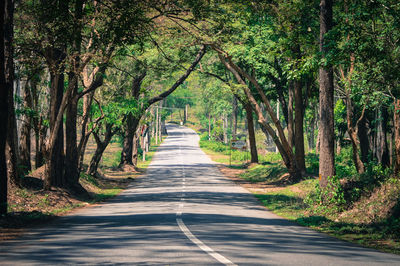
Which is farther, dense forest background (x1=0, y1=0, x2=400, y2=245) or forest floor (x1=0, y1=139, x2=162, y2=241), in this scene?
dense forest background (x1=0, y1=0, x2=400, y2=245)

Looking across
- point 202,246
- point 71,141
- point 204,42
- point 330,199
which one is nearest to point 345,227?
point 330,199

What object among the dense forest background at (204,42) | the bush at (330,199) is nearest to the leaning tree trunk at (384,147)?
the dense forest background at (204,42)

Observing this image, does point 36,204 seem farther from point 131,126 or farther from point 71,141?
point 131,126

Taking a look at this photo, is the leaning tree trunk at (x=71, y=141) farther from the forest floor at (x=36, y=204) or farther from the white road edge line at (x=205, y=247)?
the white road edge line at (x=205, y=247)

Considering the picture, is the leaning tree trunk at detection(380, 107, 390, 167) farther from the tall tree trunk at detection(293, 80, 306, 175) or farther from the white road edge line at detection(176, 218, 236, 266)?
the white road edge line at detection(176, 218, 236, 266)

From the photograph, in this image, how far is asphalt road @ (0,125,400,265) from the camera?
8.10 metres

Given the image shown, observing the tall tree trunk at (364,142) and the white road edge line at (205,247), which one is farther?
the tall tree trunk at (364,142)

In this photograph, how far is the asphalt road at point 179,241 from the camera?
8.10 m

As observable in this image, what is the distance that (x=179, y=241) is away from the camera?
10055 millimetres

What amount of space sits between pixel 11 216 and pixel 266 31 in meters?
19.6

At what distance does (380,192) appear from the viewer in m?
15.6

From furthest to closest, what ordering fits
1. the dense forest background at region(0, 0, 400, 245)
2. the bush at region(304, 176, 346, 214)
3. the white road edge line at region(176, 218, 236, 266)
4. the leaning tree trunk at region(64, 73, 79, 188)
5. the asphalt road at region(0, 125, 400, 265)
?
the leaning tree trunk at region(64, 73, 79, 188) < the bush at region(304, 176, 346, 214) < the dense forest background at region(0, 0, 400, 245) < the asphalt road at region(0, 125, 400, 265) < the white road edge line at region(176, 218, 236, 266)

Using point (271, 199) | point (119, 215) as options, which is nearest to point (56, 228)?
point (119, 215)

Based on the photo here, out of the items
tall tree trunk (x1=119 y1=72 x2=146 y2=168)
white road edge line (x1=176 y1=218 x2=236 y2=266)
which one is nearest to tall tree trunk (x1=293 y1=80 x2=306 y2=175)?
tall tree trunk (x1=119 y1=72 x2=146 y2=168)
